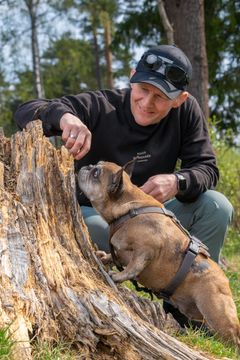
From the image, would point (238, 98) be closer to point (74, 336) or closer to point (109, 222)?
point (109, 222)

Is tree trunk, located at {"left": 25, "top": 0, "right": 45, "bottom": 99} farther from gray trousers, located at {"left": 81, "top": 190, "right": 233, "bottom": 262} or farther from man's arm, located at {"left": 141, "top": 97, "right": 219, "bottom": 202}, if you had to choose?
gray trousers, located at {"left": 81, "top": 190, "right": 233, "bottom": 262}

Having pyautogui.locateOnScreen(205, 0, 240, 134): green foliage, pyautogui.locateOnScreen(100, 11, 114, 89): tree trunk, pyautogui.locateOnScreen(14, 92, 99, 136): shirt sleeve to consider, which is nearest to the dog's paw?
pyautogui.locateOnScreen(14, 92, 99, 136): shirt sleeve

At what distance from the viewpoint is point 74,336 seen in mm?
3064

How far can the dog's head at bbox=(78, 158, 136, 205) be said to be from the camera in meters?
3.96

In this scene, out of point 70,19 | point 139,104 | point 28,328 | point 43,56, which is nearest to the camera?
point 28,328

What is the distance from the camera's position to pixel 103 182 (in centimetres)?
402

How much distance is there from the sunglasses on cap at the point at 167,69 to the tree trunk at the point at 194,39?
5392 mm

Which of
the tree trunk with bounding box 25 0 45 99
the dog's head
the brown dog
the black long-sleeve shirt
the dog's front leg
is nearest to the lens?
the dog's front leg

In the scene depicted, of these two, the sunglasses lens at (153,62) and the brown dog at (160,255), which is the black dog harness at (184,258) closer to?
the brown dog at (160,255)

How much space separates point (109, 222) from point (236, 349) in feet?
3.56

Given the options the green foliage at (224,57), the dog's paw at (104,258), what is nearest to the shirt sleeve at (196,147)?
the dog's paw at (104,258)

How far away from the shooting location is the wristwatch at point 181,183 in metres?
4.35

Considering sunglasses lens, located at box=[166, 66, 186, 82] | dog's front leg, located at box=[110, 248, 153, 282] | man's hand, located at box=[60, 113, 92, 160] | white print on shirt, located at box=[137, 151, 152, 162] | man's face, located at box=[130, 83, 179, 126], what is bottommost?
dog's front leg, located at box=[110, 248, 153, 282]

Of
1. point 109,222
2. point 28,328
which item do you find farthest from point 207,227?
point 28,328
